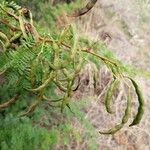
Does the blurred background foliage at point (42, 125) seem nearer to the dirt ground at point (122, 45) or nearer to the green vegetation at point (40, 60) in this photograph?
the green vegetation at point (40, 60)

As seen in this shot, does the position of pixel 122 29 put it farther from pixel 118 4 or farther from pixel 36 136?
pixel 36 136

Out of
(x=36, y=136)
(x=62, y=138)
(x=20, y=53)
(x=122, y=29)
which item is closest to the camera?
(x=20, y=53)

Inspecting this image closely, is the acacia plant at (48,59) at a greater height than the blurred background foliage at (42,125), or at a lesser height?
greater

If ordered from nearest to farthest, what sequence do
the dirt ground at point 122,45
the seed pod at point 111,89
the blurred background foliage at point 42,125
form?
1. the seed pod at point 111,89
2. the blurred background foliage at point 42,125
3. the dirt ground at point 122,45

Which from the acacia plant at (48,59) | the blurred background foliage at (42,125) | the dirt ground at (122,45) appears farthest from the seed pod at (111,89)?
the dirt ground at (122,45)

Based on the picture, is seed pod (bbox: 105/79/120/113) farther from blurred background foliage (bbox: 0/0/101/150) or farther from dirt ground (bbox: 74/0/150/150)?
dirt ground (bbox: 74/0/150/150)

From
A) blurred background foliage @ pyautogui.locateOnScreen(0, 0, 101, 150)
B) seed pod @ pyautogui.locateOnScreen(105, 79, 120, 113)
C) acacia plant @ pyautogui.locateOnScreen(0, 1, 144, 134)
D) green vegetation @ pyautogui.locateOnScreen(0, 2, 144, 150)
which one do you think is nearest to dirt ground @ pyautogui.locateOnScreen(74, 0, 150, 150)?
blurred background foliage @ pyautogui.locateOnScreen(0, 0, 101, 150)

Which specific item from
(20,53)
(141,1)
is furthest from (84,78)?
(20,53)

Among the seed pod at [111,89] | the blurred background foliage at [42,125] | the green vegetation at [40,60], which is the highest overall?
the green vegetation at [40,60]

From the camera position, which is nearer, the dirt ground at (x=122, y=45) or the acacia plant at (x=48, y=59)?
the acacia plant at (x=48, y=59)
